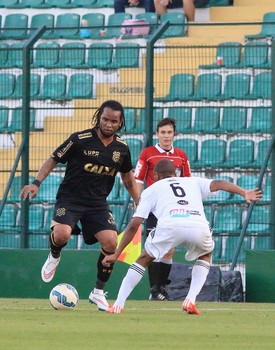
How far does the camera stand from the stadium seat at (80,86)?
2053cm

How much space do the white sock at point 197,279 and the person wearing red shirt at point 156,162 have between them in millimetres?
3118

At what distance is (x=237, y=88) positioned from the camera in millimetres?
19156

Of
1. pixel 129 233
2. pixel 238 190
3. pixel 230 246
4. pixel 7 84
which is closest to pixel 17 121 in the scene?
pixel 7 84

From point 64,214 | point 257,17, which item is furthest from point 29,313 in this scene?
point 257,17

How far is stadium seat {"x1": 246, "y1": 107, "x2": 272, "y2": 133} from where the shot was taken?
1828cm

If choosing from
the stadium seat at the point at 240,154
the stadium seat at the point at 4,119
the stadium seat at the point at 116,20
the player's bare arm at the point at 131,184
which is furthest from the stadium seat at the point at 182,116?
the player's bare arm at the point at 131,184

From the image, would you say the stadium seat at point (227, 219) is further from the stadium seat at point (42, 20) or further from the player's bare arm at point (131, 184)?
the stadium seat at point (42, 20)

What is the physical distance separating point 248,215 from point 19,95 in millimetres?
4773

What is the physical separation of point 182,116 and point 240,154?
1.07m

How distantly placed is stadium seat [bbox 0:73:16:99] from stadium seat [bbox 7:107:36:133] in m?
0.70

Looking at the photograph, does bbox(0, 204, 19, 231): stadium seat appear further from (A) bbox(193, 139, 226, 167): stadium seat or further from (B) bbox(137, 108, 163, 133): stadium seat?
(A) bbox(193, 139, 226, 167): stadium seat

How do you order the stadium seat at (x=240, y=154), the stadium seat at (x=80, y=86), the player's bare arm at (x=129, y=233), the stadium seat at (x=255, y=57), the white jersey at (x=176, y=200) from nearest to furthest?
1. the player's bare arm at (x=129, y=233)
2. the white jersey at (x=176, y=200)
3. the stadium seat at (x=240, y=154)
4. the stadium seat at (x=255, y=57)
5. the stadium seat at (x=80, y=86)

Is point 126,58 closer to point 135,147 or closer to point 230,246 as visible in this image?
point 135,147

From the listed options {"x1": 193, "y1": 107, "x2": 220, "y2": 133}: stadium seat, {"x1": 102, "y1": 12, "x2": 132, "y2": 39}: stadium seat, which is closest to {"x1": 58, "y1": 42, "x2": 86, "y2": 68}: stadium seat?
{"x1": 193, "y1": 107, "x2": 220, "y2": 133}: stadium seat
